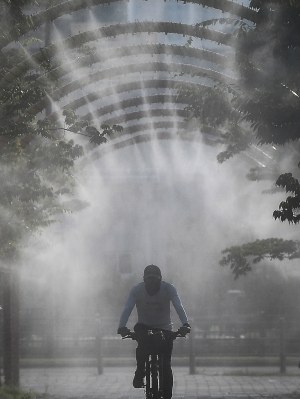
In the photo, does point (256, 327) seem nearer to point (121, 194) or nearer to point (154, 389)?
point (154, 389)

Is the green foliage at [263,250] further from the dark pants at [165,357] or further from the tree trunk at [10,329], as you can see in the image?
the dark pants at [165,357]

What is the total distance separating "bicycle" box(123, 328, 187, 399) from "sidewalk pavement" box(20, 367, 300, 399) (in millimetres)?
4919

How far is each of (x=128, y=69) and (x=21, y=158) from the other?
25.6 feet

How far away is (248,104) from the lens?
12.3 meters

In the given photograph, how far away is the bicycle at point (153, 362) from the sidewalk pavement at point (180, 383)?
194 inches

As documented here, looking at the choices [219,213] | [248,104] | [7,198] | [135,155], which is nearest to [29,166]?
[7,198]

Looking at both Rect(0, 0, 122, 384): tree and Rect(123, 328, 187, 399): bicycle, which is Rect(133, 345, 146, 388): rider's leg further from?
Rect(0, 0, 122, 384): tree

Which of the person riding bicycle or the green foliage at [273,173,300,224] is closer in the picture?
the person riding bicycle

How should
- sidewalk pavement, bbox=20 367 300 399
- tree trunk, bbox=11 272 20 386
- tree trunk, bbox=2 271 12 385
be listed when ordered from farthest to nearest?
tree trunk, bbox=11 272 20 386
tree trunk, bbox=2 271 12 385
sidewalk pavement, bbox=20 367 300 399

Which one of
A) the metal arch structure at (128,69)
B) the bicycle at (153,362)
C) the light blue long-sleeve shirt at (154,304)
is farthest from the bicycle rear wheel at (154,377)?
the metal arch structure at (128,69)

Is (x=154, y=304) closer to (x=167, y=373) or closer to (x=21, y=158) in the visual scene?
(x=167, y=373)

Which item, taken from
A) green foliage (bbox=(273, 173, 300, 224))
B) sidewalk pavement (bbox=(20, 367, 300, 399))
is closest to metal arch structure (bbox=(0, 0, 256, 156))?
green foliage (bbox=(273, 173, 300, 224))

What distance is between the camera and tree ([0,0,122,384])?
14.8 metres

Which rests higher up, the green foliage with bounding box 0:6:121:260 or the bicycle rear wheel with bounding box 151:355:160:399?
the green foliage with bounding box 0:6:121:260
